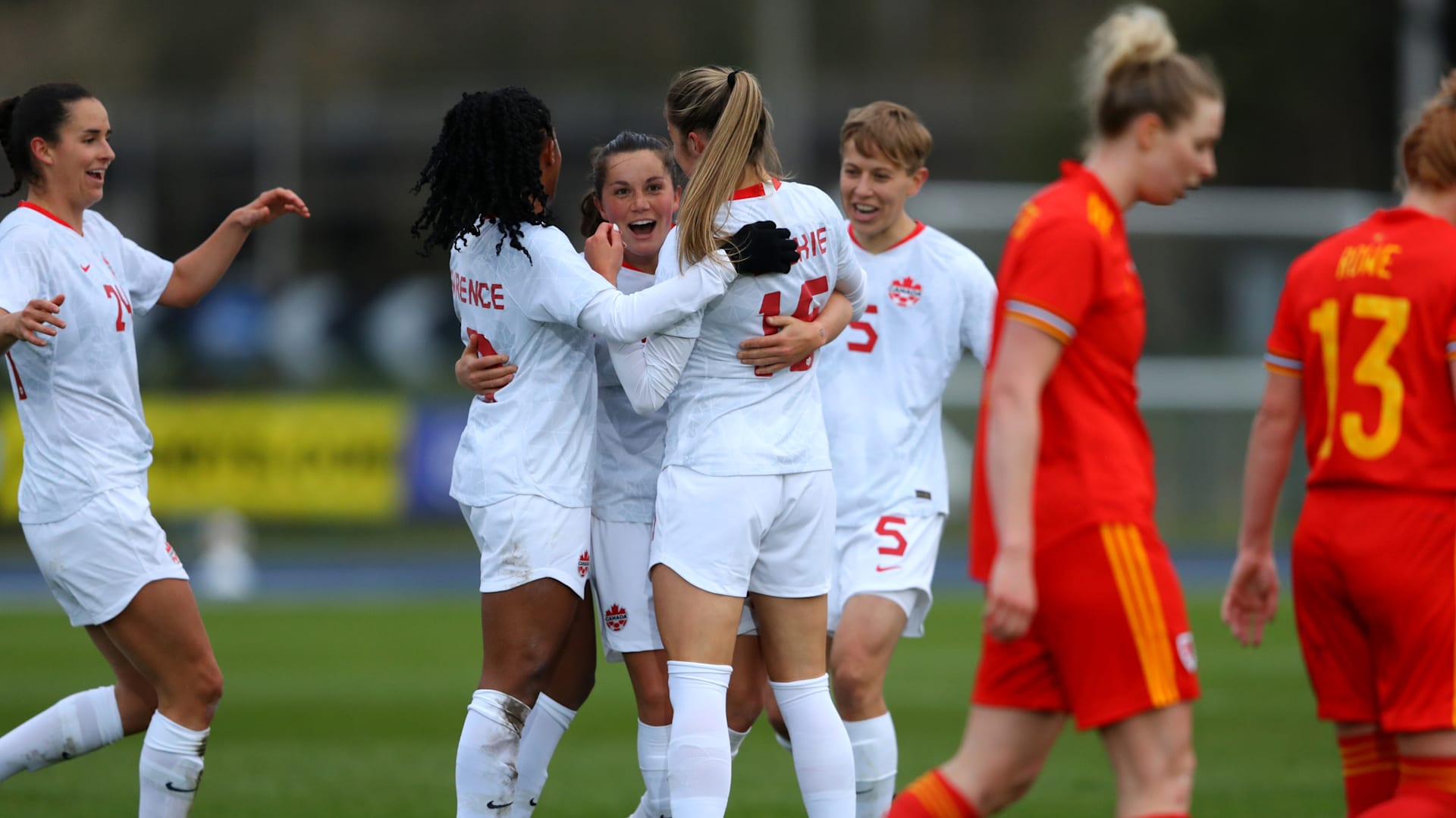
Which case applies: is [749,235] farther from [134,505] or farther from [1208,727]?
[1208,727]

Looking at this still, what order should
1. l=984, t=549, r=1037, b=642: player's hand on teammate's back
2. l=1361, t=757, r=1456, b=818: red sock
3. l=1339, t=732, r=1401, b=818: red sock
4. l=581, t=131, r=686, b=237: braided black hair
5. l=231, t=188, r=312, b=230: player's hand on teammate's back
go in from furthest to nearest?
1. l=231, t=188, r=312, b=230: player's hand on teammate's back
2. l=581, t=131, r=686, b=237: braided black hair
3. l=1339, t=732, r=1401, b=818: red sock
4. l=1361, t=757, r=1456, b=818: red sock
5. l=984, t=549, r=1037, b=642: player's hand on teammate's back

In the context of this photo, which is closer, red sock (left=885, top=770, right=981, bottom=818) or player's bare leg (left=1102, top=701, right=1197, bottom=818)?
player's bare leg (left=1102, top=701, right=1197, bottom=818)

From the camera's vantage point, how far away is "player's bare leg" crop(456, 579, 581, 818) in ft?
16.6

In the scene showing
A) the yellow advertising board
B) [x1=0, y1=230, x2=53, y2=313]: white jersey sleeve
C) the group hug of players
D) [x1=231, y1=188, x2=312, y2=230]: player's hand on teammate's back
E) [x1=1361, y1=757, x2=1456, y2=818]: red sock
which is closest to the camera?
the group hug of players

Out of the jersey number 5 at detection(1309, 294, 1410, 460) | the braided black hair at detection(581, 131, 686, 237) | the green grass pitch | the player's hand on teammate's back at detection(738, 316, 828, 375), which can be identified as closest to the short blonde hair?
the braided black hair at detection(581, 131, 686, 237)

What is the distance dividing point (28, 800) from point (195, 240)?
4050cm

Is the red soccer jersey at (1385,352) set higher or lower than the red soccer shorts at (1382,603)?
higher

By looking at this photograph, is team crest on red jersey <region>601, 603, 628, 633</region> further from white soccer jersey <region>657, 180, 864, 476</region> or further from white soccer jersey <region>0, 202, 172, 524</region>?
white soccer jersey <region>0, 202, 172, 524</region>

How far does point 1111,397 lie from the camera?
13.3ft

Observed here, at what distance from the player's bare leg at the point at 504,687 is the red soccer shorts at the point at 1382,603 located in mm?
2163

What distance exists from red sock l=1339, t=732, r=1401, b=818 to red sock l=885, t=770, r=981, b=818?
1.09 meters

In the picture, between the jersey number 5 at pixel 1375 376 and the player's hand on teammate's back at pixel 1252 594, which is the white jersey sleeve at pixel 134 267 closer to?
the player's hand on teammate's back at pixel 1252 594

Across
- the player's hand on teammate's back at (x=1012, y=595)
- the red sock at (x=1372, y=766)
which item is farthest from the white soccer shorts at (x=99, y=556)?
the red sock at (x=1372, y=766)

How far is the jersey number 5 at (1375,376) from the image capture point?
170 inches
